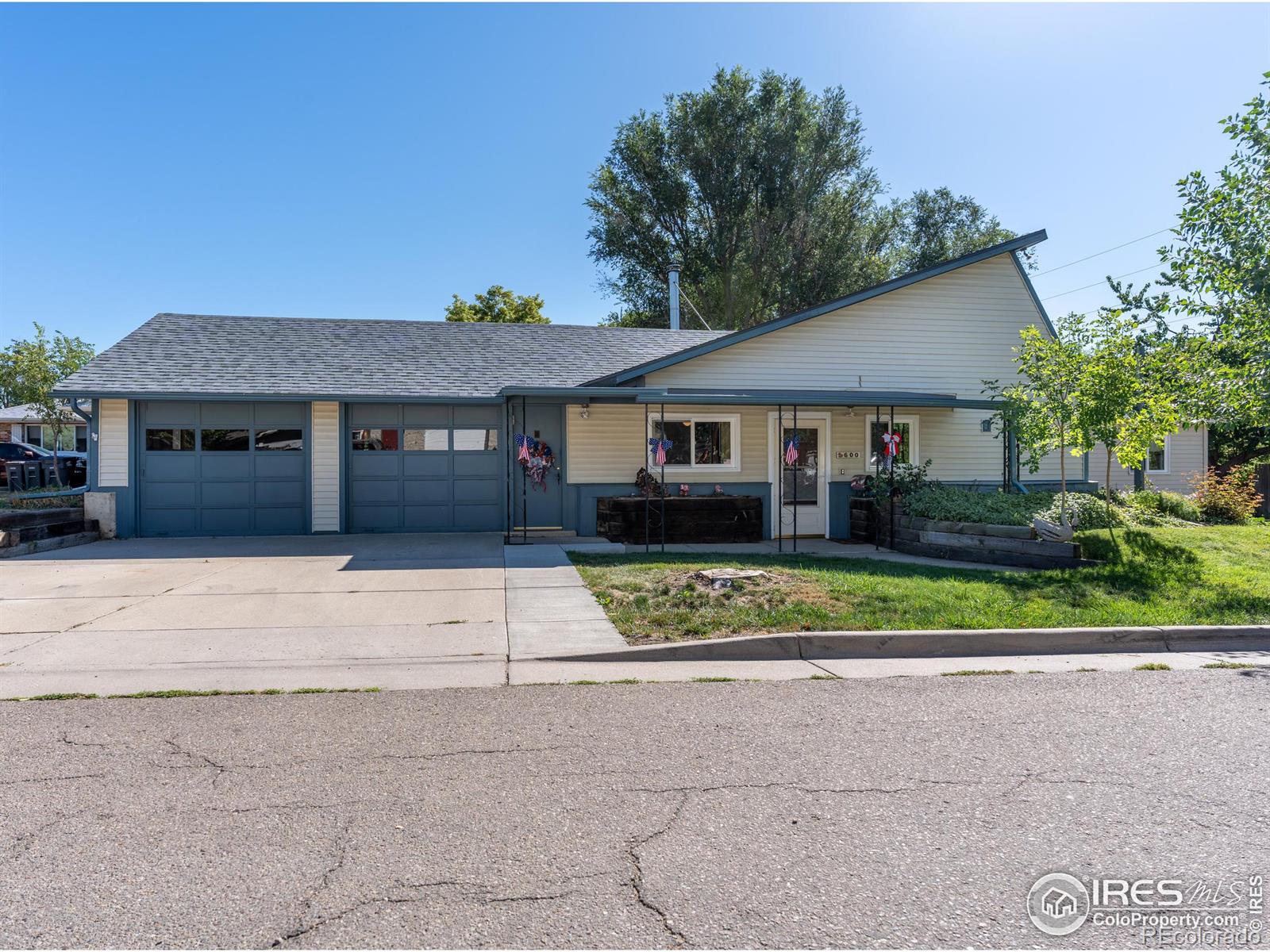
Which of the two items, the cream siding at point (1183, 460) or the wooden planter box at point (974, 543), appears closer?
the wooden planter box at point (974, 543)

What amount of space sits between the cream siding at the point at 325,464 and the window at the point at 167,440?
2158 mm

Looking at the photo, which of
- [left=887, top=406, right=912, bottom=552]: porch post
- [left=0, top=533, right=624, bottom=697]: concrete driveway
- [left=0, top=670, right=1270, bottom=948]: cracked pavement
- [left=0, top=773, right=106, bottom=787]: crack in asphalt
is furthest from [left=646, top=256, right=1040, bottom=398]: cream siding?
[left=0, top=773, right=106, bottom=787]: crack in asphalt

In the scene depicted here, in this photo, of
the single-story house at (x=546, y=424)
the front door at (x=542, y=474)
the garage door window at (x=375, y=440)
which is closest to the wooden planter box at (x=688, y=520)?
the single-story house at (x=546, y=424)

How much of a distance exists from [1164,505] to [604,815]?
52.9 ft

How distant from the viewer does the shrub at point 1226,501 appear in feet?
51.1

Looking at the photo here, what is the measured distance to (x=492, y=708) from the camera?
199 inches

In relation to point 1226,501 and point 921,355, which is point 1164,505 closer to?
point 1226,501

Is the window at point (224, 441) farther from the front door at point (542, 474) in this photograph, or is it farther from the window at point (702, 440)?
the window at point (702, 440)

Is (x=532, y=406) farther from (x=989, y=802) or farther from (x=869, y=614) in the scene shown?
(x=989, y=802)

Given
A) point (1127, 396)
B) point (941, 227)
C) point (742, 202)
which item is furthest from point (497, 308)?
point (1127, 396)

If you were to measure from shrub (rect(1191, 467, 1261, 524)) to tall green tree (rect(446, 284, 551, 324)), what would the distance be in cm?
2850

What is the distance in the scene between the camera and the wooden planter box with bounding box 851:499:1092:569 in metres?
10.4

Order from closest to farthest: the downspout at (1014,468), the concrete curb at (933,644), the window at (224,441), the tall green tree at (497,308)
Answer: the concrete curb at (933,644) < the window at (224,441) < the downspout at (1014,468) < the tall green tree at (497,308)

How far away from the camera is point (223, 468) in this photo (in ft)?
47.6
